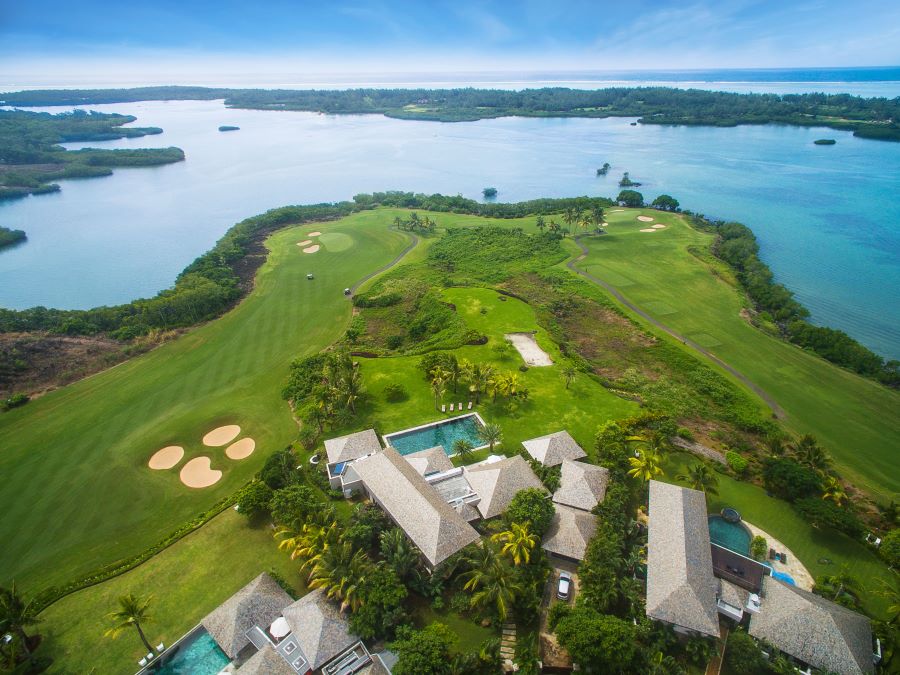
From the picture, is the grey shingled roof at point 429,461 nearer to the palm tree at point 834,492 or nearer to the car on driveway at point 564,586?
the car on driveway at point 564,586

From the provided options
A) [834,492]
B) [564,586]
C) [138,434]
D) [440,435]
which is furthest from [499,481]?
[138,434]

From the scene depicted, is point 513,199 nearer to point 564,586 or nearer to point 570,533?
point 570,533

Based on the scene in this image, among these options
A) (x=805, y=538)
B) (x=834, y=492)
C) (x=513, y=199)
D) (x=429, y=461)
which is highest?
(x=513, y=199)

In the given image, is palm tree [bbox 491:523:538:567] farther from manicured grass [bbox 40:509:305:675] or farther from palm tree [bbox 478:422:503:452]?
manicured grass [bbox 40:509:305:675]

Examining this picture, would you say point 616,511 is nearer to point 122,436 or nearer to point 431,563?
point 431,563

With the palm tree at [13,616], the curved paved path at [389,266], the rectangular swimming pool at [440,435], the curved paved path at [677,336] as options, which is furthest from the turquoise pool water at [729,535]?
the curved paved path at [389,266]

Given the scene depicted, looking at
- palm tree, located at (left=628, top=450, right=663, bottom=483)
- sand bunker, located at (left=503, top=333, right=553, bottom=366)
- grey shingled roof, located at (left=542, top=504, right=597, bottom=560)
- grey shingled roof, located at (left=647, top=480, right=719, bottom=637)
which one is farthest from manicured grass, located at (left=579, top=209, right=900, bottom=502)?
grey shingled roof, located at (left=542, top=504, right=597, bottom=560)

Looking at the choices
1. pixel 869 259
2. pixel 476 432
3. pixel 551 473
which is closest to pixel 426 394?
pixel 476 432
